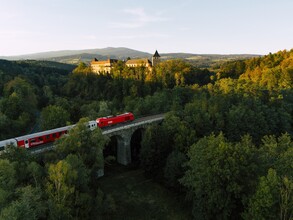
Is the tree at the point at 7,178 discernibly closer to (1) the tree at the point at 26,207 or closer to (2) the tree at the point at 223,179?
(1) the tree at the point at 26,207

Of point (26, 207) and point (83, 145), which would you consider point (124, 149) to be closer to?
point (83, 145)

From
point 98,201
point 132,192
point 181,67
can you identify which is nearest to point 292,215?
point 98,201

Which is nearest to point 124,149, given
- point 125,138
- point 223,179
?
point 125,138

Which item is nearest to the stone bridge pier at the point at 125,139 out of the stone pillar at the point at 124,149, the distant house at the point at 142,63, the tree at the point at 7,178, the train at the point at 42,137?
the stone pillar at the point at 124,149

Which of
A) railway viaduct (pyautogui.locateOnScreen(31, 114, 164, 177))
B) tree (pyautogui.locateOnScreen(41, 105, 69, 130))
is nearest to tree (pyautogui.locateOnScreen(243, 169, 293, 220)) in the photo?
railway viaduct (pyautogui.locateOnScreen(31, 114, 164, 177))

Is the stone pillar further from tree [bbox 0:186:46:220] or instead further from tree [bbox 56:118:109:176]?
tree [bbox 0:186:46:220]

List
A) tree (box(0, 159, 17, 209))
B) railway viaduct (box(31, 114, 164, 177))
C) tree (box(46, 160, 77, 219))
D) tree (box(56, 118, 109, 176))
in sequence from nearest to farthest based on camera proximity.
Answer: tree (box(0, 159, 17, 209)) → tree (box(46, 160, 77, 219)) → tree (box(56, 118, 109, 176)) → railway viaduct (box(31, 114, 164, 177))
